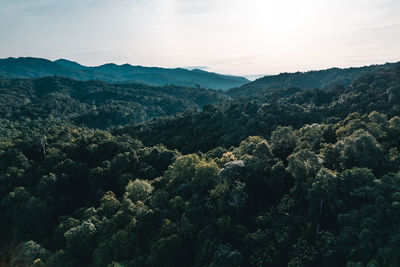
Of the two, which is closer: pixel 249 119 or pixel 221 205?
pixel 221 205

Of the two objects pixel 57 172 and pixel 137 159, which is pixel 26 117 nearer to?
pixel 57 172

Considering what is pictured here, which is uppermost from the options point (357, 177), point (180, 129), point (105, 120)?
point (357, 177)

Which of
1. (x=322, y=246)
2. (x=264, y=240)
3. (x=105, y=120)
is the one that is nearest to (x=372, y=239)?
(x=322, y=246)

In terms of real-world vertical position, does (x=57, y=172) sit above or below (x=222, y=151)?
below

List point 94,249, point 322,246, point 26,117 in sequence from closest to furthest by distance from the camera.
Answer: point 322,246
point 94,249
point 26,117

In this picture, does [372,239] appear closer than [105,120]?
Yes

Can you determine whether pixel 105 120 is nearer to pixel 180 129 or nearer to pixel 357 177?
pixel 180 129

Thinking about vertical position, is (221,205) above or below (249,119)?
below

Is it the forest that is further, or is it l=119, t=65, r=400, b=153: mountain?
l=119, t=65, r=400, b=153: mountain

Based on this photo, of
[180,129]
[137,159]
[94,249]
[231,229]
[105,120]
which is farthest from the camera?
[105,120]

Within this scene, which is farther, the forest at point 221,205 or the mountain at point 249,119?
the mountain at point 249,119
